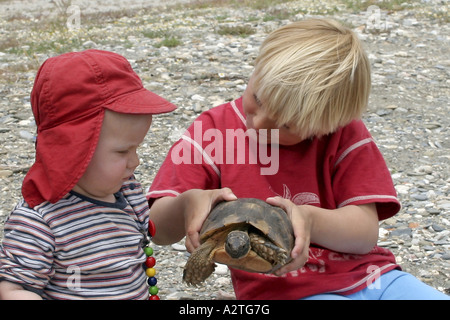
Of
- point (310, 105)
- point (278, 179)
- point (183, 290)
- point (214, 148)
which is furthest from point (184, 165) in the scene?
point (183, 290)

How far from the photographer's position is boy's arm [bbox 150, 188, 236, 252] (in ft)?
Answer: 6.95

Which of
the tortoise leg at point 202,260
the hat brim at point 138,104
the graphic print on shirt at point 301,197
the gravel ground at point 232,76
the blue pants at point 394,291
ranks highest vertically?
the hat brim at point 138,104

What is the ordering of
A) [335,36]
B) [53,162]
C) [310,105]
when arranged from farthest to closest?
[335,36]
[310,105]
[53,162]

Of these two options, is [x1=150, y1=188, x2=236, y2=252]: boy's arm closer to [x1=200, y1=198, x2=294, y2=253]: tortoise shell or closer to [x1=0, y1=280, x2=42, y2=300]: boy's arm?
[x1=200, y1=198, x2=294, y2=253]: tortoise shell

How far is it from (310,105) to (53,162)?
2.66 ft

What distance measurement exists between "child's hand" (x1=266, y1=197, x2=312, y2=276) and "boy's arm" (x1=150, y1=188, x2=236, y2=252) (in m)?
0.17

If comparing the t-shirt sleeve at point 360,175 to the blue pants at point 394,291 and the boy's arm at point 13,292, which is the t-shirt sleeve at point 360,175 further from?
the boy's arm at point 13,292

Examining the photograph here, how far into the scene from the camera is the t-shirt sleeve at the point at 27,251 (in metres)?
1.84

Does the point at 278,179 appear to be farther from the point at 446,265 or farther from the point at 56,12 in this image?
the point at 56,12

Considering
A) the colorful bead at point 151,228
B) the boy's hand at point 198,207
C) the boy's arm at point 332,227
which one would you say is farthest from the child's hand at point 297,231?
the colorful bead at point 151,228

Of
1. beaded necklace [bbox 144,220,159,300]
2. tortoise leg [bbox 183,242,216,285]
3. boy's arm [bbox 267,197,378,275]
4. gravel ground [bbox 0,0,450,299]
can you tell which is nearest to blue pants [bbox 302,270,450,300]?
boy's arm [bbox 267,197,378,275]

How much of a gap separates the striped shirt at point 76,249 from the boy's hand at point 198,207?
0.59ft

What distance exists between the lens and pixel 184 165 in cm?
234

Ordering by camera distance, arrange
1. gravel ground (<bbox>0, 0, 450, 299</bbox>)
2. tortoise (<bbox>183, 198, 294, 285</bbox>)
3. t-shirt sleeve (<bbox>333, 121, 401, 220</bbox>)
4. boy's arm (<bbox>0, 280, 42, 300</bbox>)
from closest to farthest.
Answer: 1. boy's arm (<bbox>0, 280, 42, 300</bbox>)
2. tortoise (<bbox>183, 198, 294, 285</bbox>)
3. t-shirt sleeve (<bbox>333, 121, 401, 220</bbox>)
4. gravel ground (<bbox>0, 0, 450, 299</bbox>)
